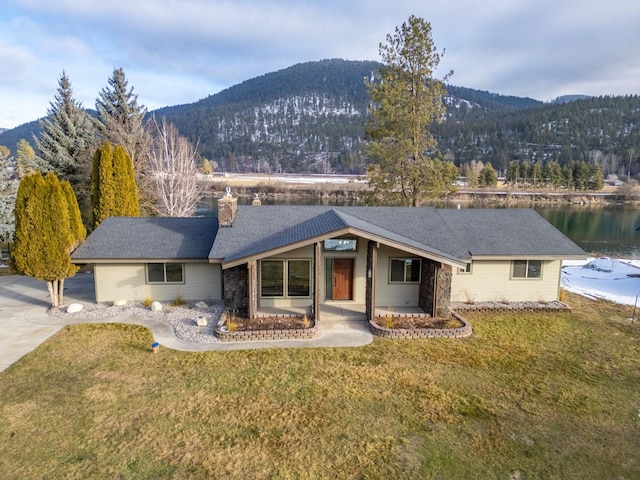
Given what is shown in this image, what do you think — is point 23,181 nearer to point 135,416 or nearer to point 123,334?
point 123,334

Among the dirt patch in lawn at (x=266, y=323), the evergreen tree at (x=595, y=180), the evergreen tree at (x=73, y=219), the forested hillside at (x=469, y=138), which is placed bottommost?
the dirt patch in lawn at (x=266, y=323)

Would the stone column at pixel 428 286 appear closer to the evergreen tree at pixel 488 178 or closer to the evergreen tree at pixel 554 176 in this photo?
the evergreen tree at pixel 488 178

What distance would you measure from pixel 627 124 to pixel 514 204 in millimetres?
87634

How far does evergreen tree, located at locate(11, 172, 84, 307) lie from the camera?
1283cm

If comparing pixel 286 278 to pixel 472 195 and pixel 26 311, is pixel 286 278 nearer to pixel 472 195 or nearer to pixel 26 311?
pixel 26 311

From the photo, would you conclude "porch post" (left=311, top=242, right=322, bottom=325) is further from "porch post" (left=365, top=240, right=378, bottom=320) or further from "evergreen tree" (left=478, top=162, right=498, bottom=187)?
"evergreen tree" (left=478, top=162, right=498, bottom=187)

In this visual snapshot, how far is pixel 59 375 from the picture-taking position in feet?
30.0

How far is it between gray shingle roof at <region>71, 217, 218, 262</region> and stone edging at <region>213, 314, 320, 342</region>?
3496 mm

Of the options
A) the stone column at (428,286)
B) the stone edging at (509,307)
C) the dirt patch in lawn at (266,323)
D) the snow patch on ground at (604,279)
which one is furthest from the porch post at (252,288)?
the snow patch on ground at (604,279)

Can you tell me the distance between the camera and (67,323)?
488 inches

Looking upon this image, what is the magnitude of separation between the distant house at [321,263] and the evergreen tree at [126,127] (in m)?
10.6

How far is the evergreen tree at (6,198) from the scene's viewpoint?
70.9ft

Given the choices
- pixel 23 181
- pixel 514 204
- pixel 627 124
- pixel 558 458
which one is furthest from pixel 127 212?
pixel 627 124

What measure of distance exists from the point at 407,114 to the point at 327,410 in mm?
16165
